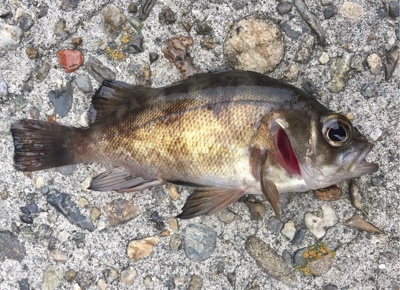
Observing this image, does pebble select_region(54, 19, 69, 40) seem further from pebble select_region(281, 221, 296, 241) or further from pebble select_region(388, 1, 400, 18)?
pebble select_region(388, 1, 400, 18)

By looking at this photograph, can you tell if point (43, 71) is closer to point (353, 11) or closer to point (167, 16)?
point (167, 16)

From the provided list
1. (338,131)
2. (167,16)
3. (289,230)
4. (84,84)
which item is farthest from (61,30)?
(289,230)

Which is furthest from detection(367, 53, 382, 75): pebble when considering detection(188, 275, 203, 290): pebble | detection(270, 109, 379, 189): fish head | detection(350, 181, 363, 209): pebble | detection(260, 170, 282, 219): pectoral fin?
detection(188, 275, 203, 290): pebble

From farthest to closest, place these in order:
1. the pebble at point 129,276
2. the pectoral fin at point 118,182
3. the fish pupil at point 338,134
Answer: the pebble at point 129,276
the pectoral fin at point 118,182
the fish pupil at point 338,134

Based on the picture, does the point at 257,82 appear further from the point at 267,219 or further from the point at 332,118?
the point at 267,219

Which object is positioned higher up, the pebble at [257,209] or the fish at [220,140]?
the fish at [220,140]

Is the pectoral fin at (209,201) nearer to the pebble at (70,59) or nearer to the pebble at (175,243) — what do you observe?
the pebble at (175,243)

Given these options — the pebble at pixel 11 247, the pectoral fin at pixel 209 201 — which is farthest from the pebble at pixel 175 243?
the pebble at pixel 11 247
